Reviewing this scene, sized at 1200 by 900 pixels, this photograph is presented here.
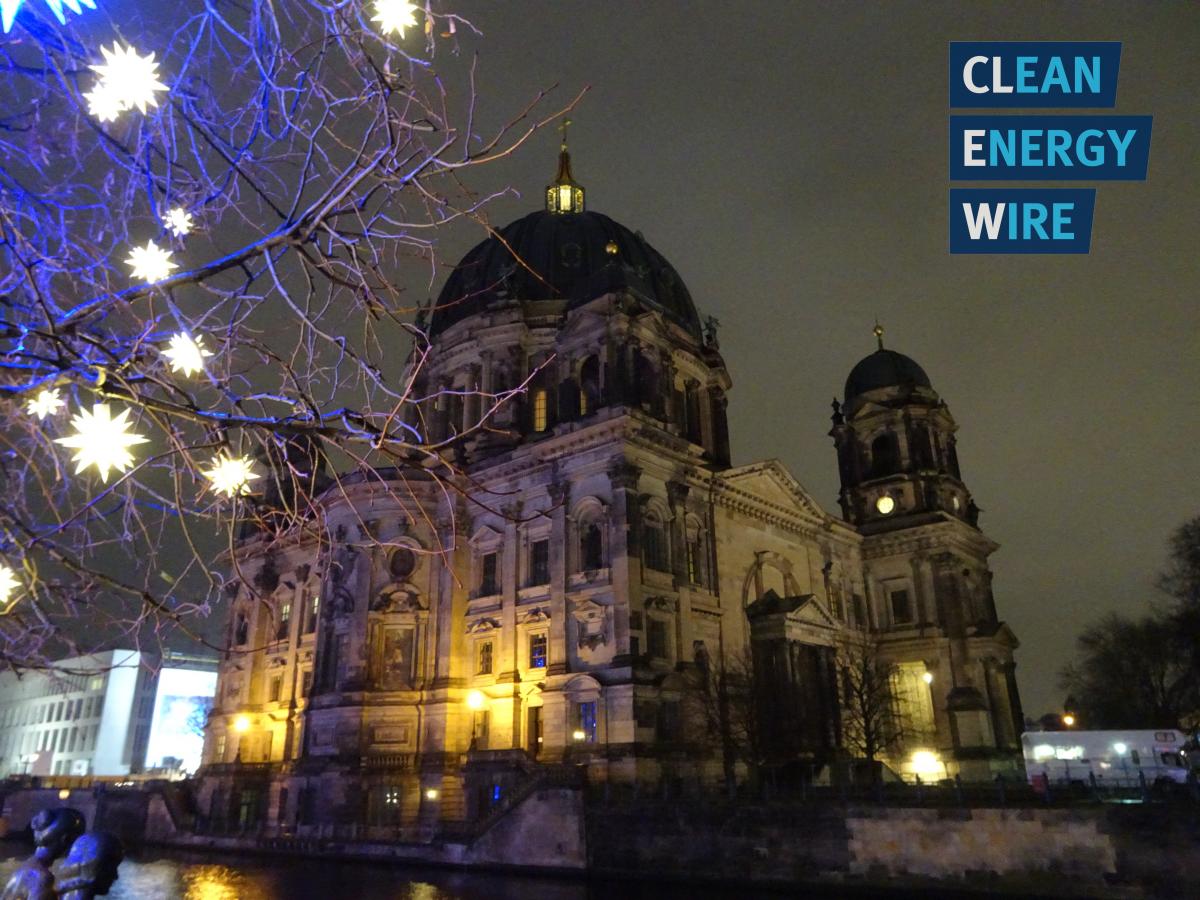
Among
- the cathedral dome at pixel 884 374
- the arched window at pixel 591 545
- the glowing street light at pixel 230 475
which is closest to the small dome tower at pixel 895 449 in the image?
the cathedral dome at pixel 884 374

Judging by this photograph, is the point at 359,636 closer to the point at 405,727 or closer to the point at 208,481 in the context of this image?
the point at 405,727

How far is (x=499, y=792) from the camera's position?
3366cm

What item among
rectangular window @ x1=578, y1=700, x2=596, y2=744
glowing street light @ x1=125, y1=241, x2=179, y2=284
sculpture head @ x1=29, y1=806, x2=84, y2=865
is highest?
glowing street light @ x1=125, y1=241, x2=179, y2=284

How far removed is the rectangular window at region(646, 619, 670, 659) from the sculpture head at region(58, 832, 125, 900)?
1177 inches

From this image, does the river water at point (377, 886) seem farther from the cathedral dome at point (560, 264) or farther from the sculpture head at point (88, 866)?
the cathedral dome at point (560, 264)

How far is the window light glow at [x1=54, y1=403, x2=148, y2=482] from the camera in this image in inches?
236

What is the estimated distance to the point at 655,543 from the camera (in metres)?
37.2

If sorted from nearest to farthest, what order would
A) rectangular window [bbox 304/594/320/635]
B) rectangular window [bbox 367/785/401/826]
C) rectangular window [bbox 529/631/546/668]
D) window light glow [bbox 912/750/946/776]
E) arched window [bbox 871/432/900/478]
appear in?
rectangular window [bbox 367/785/401/826]
rectangular window [bbox 529/631/546/668]
window light glow [bbox 912/750/946/776]
rectangular window [bbox 304/594/320/635]
arched window [bbox 871/432/900/478]

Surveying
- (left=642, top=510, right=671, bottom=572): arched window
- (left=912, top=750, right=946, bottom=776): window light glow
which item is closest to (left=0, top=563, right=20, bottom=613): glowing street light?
(left=642, top=510, right=671, bottom=572): arched window

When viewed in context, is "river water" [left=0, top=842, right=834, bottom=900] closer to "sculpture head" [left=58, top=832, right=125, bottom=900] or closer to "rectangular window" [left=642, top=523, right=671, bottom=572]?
"rectangular window" [left=642, top=523, right=671, bottom=572]

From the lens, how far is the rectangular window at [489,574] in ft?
132

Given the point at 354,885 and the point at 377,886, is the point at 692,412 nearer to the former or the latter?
the point at 377,886

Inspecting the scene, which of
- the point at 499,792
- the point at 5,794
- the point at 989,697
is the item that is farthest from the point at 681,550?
the point at 5,794

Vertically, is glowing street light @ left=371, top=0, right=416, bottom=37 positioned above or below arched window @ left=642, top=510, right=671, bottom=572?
below
